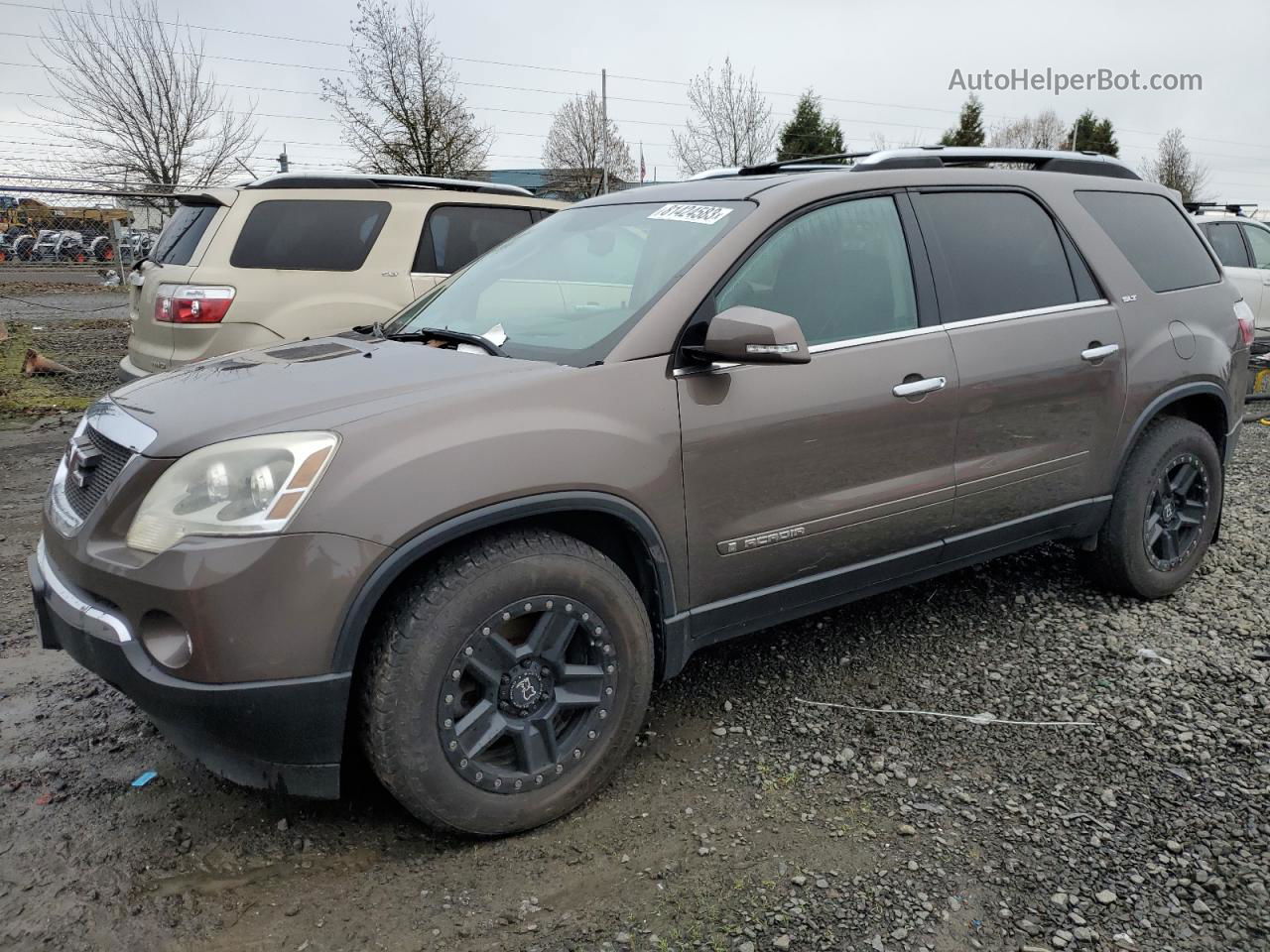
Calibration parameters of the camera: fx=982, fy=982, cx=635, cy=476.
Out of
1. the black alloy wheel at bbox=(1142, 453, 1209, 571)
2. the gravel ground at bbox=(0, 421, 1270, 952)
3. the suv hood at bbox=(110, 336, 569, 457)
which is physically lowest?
the gravel ground at bbox=(0, 421, 1270, 952)

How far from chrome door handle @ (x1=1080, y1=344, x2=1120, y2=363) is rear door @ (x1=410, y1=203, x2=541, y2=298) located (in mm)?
4319

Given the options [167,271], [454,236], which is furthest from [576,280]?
[167,271]

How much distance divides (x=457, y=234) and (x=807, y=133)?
37419 mm

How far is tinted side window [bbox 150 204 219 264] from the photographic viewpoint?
6629 millimetres

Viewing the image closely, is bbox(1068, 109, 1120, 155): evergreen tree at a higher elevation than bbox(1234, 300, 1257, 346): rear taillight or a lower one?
higher

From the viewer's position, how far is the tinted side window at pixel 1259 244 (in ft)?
37.3

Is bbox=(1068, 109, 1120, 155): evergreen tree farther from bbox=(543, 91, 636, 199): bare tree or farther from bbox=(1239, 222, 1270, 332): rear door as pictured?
bbox=(1239, 222, 1270, 332): rear door

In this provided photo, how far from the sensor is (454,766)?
250 cm

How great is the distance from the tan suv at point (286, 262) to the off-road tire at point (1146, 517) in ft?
13.9

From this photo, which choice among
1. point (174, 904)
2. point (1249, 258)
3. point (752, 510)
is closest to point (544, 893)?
point (174, 904)

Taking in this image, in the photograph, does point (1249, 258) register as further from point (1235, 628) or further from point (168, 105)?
point (168, 105)

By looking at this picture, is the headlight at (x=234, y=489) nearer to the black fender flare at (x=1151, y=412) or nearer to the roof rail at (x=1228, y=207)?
the black fender flare at (x=1151, y=412)

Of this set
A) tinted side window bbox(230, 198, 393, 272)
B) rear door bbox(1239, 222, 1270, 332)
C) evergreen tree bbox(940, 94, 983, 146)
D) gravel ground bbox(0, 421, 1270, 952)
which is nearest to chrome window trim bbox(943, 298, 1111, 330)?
gravel ground bbox(0, 421, 1270, 952)

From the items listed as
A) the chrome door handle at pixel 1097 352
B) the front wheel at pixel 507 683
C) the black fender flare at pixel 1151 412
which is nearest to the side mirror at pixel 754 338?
the front wheel at pixel 507 683
